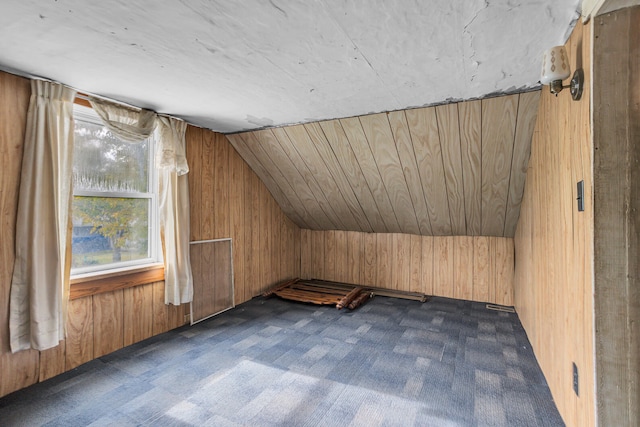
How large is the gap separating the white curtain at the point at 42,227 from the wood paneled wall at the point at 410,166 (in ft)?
4.92

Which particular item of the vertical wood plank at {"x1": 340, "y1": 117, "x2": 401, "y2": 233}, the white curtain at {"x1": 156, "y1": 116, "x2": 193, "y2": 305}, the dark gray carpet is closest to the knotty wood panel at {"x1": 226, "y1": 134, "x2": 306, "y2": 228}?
the white curtain at {"x1": 156, "y1": 116, "x2": 193, "y2": 305}

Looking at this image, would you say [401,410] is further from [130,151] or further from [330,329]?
[130,151]

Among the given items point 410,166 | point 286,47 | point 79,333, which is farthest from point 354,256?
point 286,47

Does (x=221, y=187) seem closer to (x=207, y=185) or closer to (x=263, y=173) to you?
(x=207, y=185)

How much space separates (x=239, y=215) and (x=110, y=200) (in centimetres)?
128

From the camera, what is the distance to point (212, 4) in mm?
1196

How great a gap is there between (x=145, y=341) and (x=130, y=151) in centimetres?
157

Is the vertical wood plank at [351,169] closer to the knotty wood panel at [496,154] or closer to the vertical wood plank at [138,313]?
the knotty wood panel at [496,154]

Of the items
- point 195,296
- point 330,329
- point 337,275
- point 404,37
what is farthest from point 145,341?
point 404,37

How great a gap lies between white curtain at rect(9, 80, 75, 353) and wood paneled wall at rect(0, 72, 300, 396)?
0.05 metres

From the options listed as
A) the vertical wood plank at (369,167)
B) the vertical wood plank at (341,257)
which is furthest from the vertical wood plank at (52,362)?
the vertical wood plank at (341,257)

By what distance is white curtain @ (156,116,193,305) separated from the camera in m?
2.58

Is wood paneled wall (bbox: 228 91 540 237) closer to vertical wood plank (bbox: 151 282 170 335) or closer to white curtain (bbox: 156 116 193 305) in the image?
white curtain (bbox: 156 116 193 305)

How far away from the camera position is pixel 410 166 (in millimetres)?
2799
